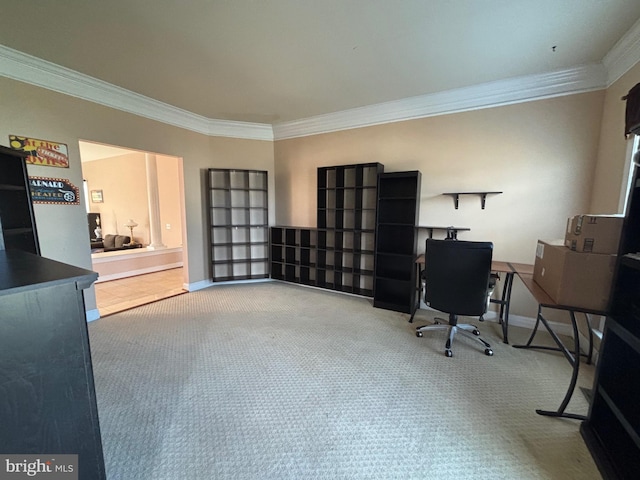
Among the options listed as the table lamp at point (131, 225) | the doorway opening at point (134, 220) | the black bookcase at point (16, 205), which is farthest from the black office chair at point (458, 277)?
the table lamp at point (131, 225)

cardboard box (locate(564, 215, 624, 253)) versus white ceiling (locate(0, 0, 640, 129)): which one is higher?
white ceiling (locate(0, 0, 640, 129))

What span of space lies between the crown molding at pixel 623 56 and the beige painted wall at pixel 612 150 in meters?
0.06

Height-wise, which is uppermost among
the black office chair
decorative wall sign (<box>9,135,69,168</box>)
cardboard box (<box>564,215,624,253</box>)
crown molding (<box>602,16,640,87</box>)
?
crown molding (<box>602,16,640,87</box>)

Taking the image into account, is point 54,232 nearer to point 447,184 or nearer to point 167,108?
point 167,108

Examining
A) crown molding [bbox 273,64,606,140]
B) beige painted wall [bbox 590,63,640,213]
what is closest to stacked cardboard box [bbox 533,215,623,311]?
beige painted wall [bbox 590,63,640,213]

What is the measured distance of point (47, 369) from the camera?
0.87 m

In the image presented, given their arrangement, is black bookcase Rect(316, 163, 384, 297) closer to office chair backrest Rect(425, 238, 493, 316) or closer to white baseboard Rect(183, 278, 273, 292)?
white baseboard Rect(183, 278, 273, 292)

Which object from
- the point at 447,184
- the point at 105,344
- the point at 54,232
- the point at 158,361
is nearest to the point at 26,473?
the point at 158,361

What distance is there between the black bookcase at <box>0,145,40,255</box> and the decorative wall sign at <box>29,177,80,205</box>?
18.0 inches

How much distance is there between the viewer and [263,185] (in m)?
4.62

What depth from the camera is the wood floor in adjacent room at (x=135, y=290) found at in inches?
143

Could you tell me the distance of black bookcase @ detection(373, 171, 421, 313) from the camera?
3.42 metres

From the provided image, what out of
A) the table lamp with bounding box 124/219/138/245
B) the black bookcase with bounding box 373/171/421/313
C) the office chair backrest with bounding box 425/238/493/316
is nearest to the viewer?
the office chair backrest with bounding box 425/238/493/316

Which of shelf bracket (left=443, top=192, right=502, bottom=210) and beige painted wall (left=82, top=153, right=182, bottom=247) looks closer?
shelf bracket (left=443, top=192, right=502, bottom=210)
